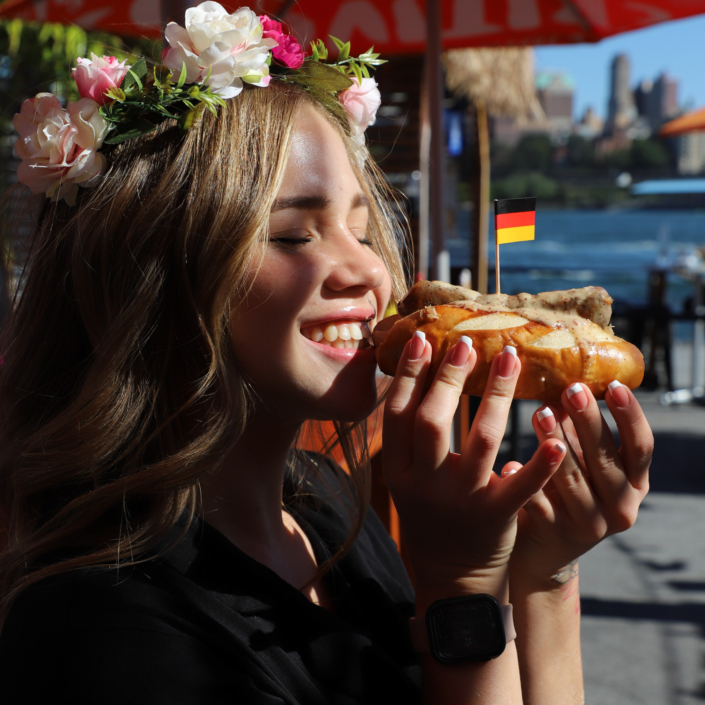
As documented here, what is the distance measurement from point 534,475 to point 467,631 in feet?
1.06

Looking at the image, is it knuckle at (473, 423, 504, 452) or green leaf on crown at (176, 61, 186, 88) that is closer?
knuckle at (473, 423, 504, 452)

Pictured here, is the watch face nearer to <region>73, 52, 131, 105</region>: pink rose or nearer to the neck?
the neck

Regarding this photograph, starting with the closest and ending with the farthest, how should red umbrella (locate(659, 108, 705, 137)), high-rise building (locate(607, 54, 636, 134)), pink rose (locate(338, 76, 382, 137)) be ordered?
pink rose (locate(338, 76, 382, 137))
red umbrella (locate(659, 108, 705, 137))
high-rise building (locate(607, 54, 636, 134))

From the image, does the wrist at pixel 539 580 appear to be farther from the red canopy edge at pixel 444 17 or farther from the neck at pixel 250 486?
the red canopy edge at pixel 444 17

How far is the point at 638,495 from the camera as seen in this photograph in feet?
4.96

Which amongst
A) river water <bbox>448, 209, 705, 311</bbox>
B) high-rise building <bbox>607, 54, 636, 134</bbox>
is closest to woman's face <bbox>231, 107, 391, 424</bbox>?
river water <bbox>448, 209, 705, 311</bbox>

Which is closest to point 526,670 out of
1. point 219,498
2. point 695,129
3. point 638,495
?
point 638,495

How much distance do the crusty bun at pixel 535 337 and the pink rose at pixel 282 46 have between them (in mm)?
641

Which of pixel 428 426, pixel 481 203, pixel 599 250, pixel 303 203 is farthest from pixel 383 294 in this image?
pixel 599 250

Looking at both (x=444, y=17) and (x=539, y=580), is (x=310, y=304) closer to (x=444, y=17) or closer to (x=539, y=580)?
(x=539, y=580)

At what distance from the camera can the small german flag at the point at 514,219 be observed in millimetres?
1513

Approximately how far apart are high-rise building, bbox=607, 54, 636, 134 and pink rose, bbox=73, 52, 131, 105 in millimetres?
59622

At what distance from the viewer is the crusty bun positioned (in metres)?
1.44

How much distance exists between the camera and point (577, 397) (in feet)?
4.55
